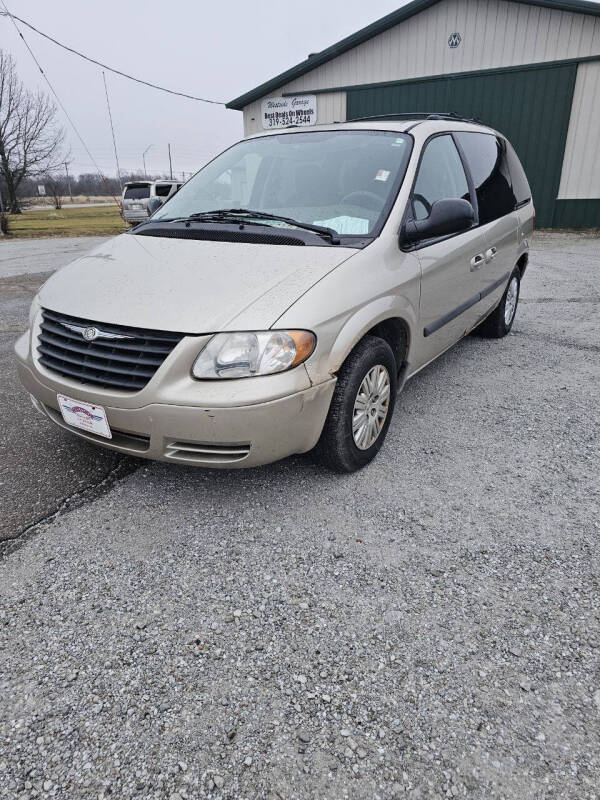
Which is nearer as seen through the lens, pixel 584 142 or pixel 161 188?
pixel 584 142

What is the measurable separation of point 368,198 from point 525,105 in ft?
43.6

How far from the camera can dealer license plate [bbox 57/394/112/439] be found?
2.34 metres

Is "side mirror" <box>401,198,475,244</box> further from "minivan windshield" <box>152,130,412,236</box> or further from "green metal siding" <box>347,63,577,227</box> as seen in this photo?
"green metal siding" <box>347,63,577,227</box>

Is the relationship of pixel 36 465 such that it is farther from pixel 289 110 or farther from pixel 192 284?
pixel 289 110

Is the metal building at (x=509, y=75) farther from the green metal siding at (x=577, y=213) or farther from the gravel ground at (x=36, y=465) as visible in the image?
the gravel ground at (x=36, y=465)

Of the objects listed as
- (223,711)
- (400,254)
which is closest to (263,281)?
(400,254)

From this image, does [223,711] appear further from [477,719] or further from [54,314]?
[54,314]

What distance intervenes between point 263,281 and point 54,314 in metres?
1.02

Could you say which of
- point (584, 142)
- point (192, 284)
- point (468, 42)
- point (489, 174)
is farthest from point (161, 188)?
point (192, 284)

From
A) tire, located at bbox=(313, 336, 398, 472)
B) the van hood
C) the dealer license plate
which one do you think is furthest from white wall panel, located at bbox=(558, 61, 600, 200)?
the dealer license plate

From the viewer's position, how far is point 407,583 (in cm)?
208

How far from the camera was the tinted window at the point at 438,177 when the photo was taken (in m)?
3.13

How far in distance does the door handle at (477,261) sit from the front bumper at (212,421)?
1862 millimetres

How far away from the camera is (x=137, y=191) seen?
67.5 feet
